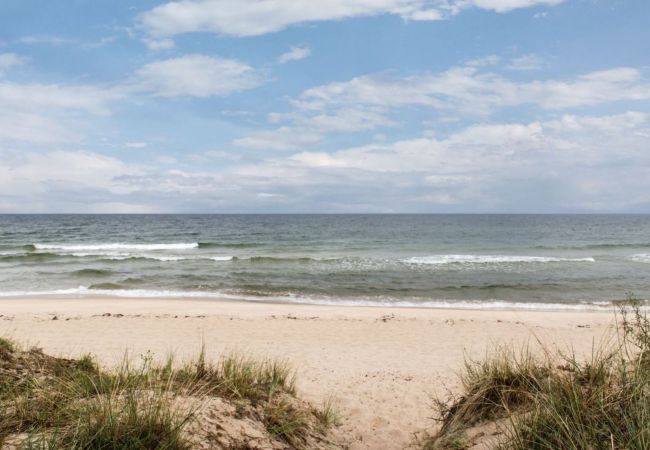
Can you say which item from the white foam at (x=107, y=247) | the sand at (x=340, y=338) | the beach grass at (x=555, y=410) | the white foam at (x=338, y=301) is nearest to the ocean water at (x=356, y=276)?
the white foam at (x=338, y=301)

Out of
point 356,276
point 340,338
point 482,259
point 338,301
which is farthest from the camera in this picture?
point 482,259

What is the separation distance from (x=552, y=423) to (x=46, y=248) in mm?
44422

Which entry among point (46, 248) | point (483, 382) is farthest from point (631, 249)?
point (46, 248)

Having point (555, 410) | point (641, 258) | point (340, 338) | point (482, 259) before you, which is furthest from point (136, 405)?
point (641, 258)

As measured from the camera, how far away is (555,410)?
3.13 meters

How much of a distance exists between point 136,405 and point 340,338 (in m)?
8.38

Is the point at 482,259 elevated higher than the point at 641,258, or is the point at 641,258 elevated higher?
the point at 482,259

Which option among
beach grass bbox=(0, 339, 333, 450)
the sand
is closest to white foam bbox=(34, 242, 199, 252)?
the sand

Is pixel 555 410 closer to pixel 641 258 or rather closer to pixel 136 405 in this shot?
pixel 136 405

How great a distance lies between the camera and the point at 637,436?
109 inches

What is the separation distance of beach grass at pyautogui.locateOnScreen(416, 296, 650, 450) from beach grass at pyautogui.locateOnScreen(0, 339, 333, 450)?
1513 mm

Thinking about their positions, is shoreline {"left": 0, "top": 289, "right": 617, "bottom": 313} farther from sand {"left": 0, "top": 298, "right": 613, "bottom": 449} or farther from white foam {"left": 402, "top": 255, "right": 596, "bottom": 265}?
white foam {"left": 402, "top": 255, "right": 596, "bottom": 265}

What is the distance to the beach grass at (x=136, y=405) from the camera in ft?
10.5

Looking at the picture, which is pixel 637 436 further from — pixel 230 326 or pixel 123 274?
pixel 123 274
